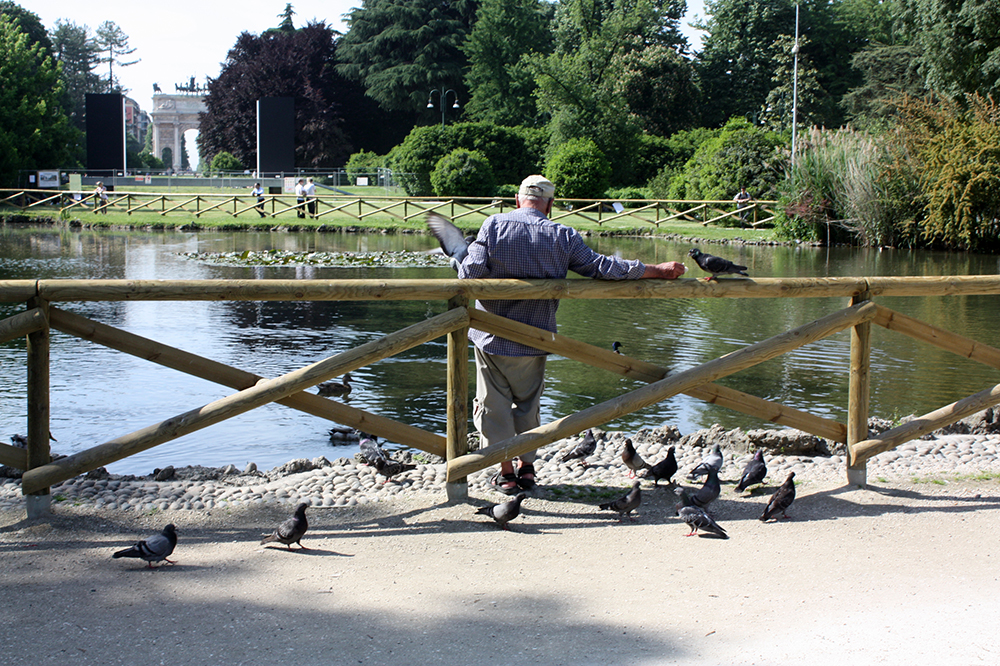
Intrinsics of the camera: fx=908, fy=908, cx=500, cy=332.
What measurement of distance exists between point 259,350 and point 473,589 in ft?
27.8

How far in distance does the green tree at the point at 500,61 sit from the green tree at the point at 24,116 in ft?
82.9

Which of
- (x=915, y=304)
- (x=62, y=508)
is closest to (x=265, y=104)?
(x=915, y=304)

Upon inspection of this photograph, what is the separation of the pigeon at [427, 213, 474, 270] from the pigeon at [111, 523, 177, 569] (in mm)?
2007

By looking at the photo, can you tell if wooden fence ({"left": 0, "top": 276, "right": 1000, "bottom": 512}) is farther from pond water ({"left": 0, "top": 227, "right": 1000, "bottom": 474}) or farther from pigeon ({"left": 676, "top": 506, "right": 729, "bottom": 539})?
pond water ({"left": 0, "top": 227, "right": 1000, "bottom": 474})

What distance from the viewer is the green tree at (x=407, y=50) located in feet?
209

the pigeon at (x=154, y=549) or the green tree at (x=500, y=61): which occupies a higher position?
the green tree at (x=500, y=61)

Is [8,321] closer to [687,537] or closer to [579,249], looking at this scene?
[579,249]

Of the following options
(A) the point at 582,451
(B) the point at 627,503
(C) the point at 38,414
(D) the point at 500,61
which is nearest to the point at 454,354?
(B) the point at 627,503

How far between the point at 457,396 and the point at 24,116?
4857 cm

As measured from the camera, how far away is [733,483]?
5.46m

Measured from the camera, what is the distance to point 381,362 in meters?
10.8

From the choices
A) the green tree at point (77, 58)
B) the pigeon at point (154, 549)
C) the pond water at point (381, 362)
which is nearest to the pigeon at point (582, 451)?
the pond water at point (381, 362)

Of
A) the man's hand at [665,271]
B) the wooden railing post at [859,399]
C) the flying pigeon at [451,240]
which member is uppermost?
the flying pigeon at [451,240]

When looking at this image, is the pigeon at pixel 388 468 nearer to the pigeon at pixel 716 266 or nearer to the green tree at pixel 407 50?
the pigeon at pixel 716 266
